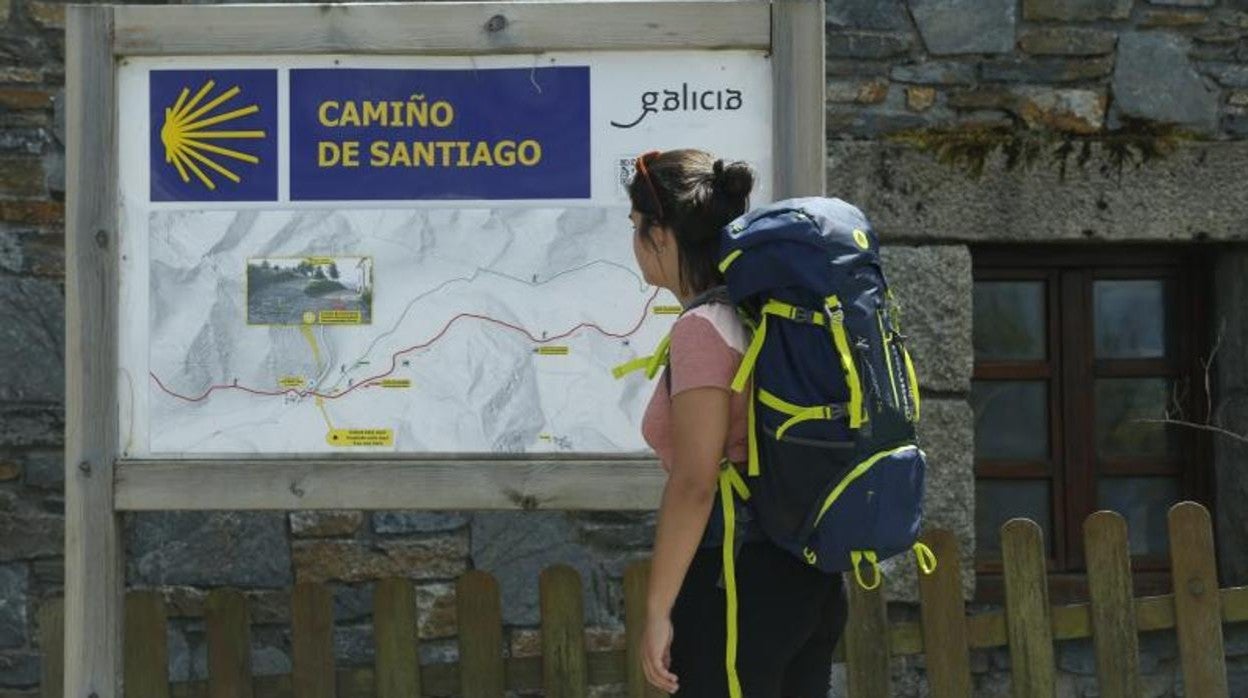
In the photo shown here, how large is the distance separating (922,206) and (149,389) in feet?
8.87

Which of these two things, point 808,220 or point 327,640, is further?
point 327,640

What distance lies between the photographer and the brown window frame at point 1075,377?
570 centimetres

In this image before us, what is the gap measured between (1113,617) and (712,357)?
6.45 ft

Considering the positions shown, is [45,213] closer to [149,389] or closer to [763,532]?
[149,389]

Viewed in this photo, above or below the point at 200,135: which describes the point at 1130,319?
below

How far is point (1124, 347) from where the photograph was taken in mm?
5746

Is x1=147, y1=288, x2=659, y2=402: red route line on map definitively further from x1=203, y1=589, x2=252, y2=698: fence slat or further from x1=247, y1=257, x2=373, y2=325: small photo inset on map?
x1=203, y1=589, x2=252, y2=698: fence slat

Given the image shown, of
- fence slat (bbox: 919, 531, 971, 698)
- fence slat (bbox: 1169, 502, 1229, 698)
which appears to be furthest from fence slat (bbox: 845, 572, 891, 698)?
fence slat (bbox: 1169, 502, 1229, 698)

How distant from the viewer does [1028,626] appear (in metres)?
4.34

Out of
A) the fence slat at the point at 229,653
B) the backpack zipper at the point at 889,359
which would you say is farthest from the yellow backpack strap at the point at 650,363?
the fence slat at the point at 229,653

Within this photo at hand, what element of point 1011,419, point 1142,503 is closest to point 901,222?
point 1011,419

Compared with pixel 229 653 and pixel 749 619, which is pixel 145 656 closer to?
pixel 229 653

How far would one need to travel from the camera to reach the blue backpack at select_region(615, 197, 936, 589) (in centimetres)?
278

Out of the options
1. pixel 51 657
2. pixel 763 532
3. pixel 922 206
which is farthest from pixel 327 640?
pixel 922 206
